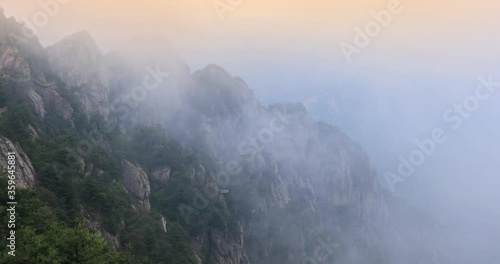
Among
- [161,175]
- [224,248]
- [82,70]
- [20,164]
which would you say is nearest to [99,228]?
[20,164]

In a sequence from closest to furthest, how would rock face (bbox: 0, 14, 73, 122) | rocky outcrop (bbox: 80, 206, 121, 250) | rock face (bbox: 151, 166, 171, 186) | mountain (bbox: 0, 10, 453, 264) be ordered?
rocky outcrop (bbox: 80, 206, 121, 250) → mountain (bbox: 0, 10, 453, 264) → rock face (bbox: 0, 14, 73, 122) → rock face (bbox: 151, 166, 171, 186)

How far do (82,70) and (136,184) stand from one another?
42.2 meters

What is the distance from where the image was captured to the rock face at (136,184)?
8325 centimetres

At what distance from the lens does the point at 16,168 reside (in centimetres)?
5041

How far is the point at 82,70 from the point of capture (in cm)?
11294

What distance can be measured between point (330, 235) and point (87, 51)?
104 metres

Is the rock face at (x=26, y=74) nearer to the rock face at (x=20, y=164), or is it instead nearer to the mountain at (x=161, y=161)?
the mountain at (x=161, y=161)

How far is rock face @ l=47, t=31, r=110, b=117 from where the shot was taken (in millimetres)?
107938

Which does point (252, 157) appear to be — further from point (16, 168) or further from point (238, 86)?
point (16, 168)

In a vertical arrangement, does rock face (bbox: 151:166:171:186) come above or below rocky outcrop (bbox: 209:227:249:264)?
above

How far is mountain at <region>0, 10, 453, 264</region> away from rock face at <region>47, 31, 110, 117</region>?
312mm

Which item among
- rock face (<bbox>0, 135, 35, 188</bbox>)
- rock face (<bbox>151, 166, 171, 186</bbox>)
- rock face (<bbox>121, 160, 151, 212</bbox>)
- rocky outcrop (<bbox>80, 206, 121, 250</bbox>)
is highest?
rock face (<bbox>0, 135, 35, 188</bbox>)

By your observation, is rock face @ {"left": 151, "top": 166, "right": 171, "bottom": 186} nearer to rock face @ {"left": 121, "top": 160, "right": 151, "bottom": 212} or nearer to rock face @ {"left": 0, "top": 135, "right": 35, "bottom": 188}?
rock face @ {"left": 121, "top": 160, "right": 151, "bottom": 212}

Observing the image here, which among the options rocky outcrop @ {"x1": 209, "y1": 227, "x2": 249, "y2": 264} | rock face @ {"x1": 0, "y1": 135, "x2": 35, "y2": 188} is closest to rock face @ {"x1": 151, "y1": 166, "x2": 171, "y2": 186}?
rocky outcrop @ {"x1": 209, "y1": 227, "x2": 249, "y2": 264}
